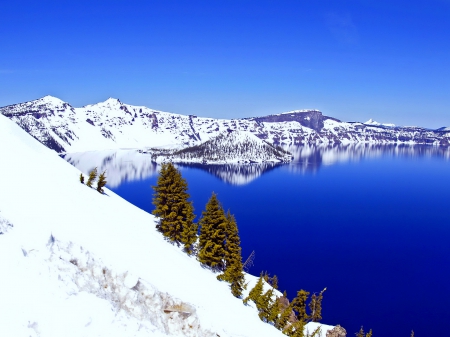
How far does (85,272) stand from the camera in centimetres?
1905

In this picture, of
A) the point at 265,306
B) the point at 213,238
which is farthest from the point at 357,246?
the point at 265,306

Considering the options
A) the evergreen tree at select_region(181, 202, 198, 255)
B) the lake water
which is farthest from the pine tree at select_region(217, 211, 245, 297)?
the lake water

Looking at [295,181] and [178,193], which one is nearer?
[178,193]

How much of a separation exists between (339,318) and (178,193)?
113 ft

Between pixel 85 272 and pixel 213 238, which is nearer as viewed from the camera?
pixel 85 272

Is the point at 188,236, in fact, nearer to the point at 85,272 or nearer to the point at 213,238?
the point at 213,238

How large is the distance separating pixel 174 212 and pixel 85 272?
18105 millimetres

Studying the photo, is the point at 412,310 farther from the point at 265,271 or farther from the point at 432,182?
the point at 432,182

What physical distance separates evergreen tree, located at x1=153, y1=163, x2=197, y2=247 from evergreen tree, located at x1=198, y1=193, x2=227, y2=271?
4.49ft

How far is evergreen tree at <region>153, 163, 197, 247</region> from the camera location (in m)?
36.8

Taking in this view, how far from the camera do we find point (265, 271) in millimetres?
64812

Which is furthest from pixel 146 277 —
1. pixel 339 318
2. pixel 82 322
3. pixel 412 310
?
pixel 412 310

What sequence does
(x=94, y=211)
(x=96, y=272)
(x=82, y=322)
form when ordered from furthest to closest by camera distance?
(x=94, y=211) < (x=96, y=272) < (x=82, y=322)

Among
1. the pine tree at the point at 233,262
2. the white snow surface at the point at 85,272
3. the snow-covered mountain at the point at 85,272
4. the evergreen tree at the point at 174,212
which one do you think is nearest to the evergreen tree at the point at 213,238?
the pine tree at the point at 233,262
